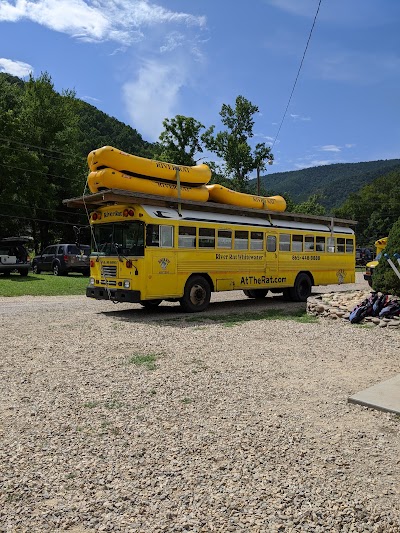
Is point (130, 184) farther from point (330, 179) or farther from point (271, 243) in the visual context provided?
point (330, 179)

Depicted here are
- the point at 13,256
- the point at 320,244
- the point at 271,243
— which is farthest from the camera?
the point at 13,256

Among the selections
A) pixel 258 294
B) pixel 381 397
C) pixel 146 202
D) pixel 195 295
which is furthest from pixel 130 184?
Answer: pixel 381 397

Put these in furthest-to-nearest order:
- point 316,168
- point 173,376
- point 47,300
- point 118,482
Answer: point 316,168
point 47,300
point 173,376
point 118,482

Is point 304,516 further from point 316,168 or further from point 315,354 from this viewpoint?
point 316,168

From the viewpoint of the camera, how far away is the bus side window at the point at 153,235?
10.5 meters

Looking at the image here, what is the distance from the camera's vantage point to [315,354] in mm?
6961

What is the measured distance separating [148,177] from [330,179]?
163633 millimetres

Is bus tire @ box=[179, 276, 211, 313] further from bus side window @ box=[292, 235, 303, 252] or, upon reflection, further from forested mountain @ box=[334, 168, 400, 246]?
forested mountain @ box=[334, 168, 400, 246]

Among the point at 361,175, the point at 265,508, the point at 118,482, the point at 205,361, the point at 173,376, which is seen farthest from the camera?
the point at 361,175

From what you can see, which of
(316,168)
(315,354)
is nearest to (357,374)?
(315,354)

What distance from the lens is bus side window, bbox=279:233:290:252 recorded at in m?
14.2

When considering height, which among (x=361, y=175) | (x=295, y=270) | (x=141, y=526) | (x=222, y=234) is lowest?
(x=141, y=526)

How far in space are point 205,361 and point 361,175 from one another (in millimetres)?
154003

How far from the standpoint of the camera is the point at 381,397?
4.77 meters
